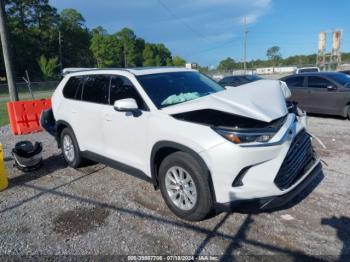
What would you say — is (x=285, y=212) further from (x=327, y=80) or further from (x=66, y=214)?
(x=327, y=80)

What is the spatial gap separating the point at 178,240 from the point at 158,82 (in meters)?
2.19

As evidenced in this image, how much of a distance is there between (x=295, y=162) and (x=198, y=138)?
1.14m

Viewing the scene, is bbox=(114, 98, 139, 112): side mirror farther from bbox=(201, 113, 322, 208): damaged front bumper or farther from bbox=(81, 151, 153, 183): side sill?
bbox=(201, 113, 322, 208): damaged front bumper

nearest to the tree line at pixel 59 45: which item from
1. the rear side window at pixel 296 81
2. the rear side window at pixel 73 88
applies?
the rear side window at pixel 296 81

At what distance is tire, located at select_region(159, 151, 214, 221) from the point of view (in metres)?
3.44

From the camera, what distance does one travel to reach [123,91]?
4551 mm

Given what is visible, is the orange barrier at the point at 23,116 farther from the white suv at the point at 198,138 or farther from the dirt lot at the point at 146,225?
the white suv at the point at 198,138

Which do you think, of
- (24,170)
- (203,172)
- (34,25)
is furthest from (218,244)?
(34,25)

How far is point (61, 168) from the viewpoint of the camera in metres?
6.14

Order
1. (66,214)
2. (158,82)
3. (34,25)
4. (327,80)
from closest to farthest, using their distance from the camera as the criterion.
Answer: (66,214)
(158,82)
(327,80)
(34,25)

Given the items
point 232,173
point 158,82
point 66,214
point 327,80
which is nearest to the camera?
point 232,173

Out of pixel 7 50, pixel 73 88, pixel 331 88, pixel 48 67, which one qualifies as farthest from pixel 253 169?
pixel 48 67

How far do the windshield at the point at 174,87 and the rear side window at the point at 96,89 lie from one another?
79 cm

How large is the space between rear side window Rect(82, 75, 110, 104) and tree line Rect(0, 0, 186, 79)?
55.9m
